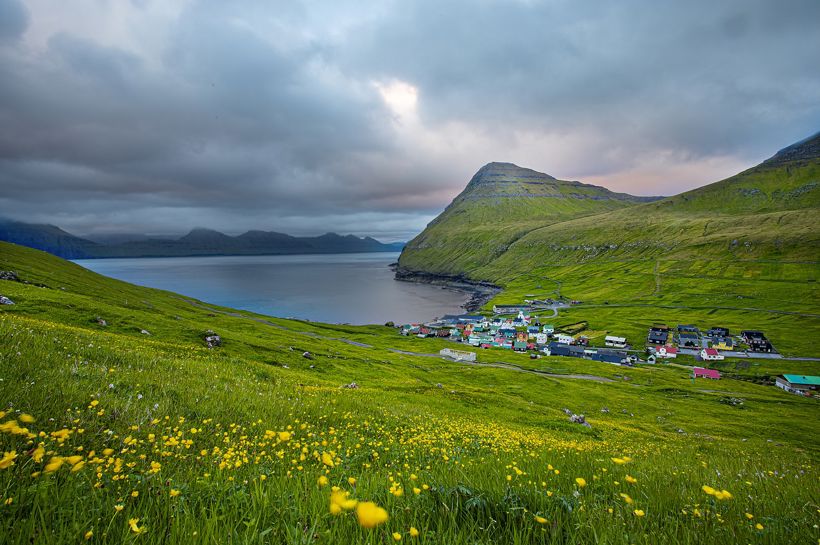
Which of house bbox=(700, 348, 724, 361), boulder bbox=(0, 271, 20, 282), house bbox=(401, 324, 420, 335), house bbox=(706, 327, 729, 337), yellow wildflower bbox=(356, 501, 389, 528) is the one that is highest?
yellow wildflower bbox=(356, 501, 389, 528)

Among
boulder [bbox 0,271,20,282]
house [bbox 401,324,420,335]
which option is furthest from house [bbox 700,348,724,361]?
boulder [bbox 0,271,20,282]

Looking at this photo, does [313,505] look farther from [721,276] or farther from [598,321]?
[721,276]

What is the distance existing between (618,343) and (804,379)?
161 ft

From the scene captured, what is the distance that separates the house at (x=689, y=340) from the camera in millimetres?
125375

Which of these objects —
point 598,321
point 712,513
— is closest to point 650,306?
point 598,321

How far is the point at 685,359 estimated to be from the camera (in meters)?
117

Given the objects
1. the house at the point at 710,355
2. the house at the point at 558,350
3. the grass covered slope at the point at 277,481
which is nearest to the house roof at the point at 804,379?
the house at the point at 710,355

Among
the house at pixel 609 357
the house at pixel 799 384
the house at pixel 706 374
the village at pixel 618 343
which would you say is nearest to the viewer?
the house at pixel 799 384

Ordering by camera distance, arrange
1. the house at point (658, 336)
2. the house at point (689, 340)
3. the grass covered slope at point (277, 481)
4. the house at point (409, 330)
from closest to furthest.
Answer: the grass covered slope at point (277, 481)
the house at point (689, 340)
the house at point (658, 336)
the house at point (409, 330)

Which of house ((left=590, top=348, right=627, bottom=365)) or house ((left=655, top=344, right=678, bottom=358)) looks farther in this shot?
house ((left=655, top=344, right=678, bottom=358))

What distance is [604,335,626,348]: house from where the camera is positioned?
133 meters

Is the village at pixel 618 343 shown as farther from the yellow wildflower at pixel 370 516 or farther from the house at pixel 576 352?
the yellow wildflower at pixel 370 516

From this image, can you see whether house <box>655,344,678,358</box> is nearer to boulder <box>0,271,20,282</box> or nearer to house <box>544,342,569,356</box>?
house <box>544,342,569,356</box>

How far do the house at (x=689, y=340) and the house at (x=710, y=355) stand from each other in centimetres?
669
